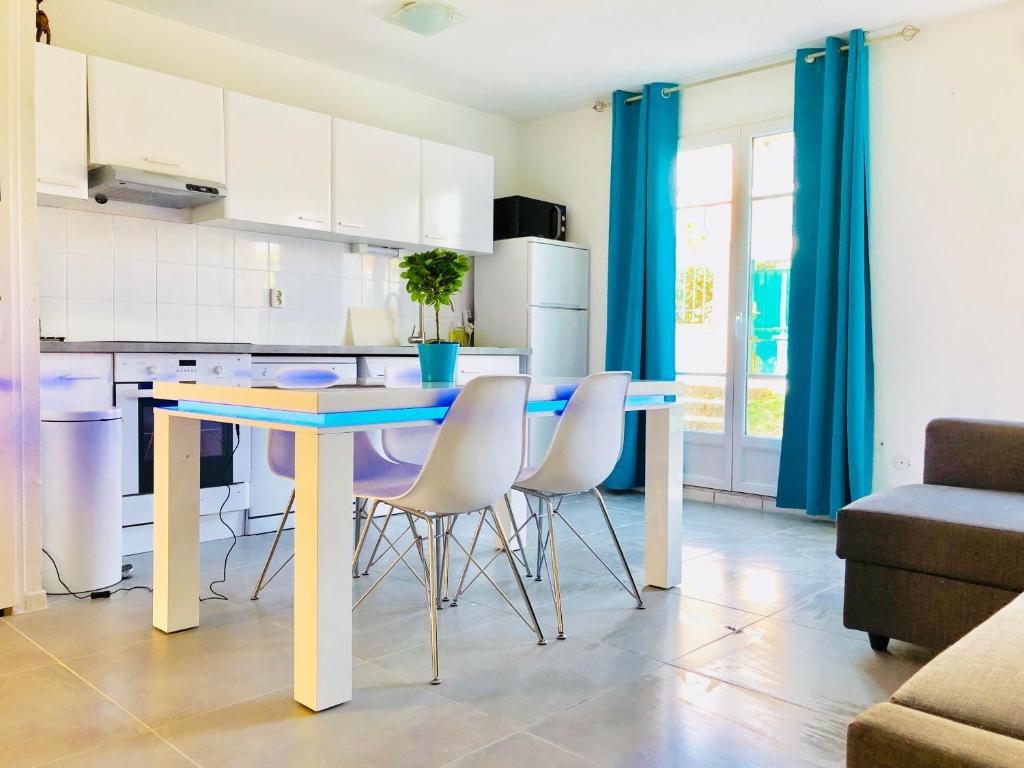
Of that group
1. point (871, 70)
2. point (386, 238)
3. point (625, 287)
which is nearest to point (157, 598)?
point (386, 238)

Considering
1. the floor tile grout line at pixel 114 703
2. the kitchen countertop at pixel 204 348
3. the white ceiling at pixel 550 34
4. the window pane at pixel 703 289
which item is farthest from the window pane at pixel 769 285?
the floor tile grout line at pixel 114 703

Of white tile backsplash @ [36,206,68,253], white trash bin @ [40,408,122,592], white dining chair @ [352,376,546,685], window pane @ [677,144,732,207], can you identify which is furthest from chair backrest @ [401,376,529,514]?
window pane @ [677,144,732,207]

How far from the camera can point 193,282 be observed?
14.5ft

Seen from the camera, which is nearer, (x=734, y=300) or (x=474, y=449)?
(x=474, y=449)

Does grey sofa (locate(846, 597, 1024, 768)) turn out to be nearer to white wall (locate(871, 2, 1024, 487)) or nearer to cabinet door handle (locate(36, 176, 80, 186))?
white wall (locate(871, 2, 1024, 487))

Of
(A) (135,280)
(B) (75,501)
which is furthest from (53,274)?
(B) (75,501)

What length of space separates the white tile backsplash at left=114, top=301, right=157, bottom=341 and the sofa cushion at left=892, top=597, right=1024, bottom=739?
13.1 feet

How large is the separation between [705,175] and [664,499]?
283 centimetres

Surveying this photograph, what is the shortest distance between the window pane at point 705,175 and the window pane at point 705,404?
1.16m

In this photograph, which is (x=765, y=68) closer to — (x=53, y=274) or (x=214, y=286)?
(x=214, y=286)

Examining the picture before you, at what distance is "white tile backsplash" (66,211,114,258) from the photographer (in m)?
4.01

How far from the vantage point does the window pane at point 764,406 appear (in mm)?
4930

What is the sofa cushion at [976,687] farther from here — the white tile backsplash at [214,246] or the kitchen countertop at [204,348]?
the white tile backsplash at [214,246]

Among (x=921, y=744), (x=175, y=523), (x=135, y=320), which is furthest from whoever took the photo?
(x=135, y=320)
